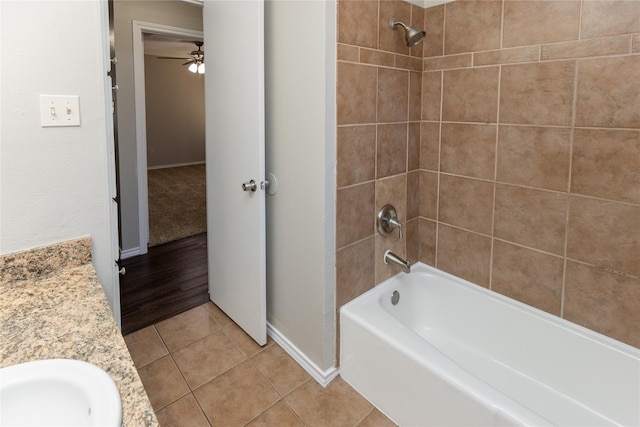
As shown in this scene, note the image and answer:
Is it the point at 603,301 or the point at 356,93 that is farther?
the point at 356,93

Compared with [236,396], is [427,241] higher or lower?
higher

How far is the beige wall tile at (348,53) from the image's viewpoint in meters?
1.60

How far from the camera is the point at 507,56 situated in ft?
5.69

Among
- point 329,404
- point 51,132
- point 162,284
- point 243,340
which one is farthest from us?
point 162,284

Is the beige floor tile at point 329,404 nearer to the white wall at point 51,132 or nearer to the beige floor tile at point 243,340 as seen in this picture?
the beige floor tile at point 243,340

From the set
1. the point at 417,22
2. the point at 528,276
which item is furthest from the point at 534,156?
the point at 417,22

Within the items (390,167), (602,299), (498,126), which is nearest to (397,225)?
(390,167)

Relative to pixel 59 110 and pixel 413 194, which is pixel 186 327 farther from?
pixel 413 194

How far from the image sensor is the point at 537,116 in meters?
1.68

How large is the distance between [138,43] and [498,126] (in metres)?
2.70

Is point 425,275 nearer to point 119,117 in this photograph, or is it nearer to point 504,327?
point 504,327

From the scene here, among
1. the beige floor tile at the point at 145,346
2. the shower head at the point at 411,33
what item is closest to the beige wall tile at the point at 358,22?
the shower head at the point at 411,33

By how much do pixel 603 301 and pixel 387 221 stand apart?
94cm

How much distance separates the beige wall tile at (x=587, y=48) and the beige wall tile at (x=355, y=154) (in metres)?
0.76
